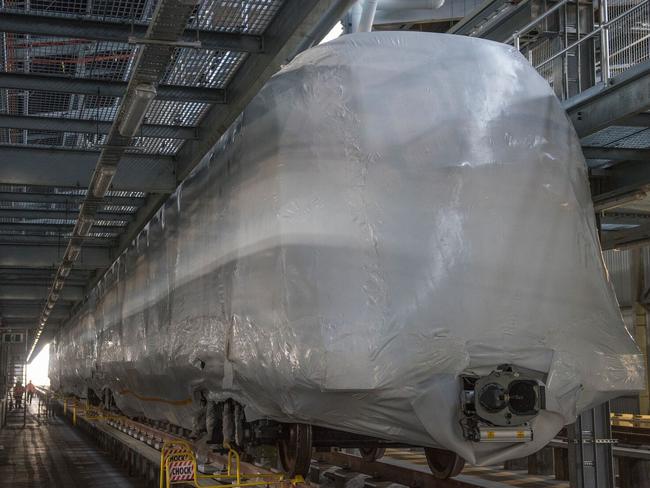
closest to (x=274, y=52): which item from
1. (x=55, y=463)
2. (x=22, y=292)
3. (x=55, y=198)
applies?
(x=55, y=198)

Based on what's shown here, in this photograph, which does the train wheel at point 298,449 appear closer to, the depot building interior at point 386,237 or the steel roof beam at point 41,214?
the depot building interior at point 386,237

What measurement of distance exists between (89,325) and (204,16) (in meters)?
12.6

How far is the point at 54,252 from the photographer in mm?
21656

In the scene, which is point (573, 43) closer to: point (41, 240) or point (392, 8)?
point (392, 8)

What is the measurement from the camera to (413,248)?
4.95 m

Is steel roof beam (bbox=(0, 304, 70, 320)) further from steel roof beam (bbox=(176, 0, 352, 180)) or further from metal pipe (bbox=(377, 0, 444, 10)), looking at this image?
metal pipe (bbox=(377, 0, 444, 10))

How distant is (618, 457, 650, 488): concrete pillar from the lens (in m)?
11.1

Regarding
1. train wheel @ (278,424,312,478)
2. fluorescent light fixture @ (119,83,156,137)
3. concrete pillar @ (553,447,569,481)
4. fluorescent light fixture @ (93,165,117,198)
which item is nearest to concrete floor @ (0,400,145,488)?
fluorescent light fixture @ (93,165,117,198)

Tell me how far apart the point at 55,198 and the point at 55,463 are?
5528mm

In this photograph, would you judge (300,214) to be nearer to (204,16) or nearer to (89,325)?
(204,16)

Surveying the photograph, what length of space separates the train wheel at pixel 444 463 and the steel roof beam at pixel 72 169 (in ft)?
27.8

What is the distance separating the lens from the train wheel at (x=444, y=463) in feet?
20.6

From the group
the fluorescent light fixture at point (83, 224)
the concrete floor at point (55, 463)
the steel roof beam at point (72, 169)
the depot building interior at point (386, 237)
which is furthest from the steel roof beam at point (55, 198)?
the depot building interior at point (386, 237)

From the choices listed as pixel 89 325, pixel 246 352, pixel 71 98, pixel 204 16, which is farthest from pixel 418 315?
pixel 89 325
